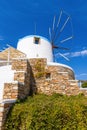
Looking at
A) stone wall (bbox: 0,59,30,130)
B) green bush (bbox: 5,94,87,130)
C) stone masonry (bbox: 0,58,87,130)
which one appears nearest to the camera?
green bush (bbox: 5,94,87,130)

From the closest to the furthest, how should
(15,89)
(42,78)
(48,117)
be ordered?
1. (48,117)
2. (15,89)
3. (42,78)

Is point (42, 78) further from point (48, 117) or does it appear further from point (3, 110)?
point (3, 110)

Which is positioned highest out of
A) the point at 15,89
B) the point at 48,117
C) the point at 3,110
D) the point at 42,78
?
the point at 42,78

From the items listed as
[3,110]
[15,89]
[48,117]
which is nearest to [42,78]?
[15,89]

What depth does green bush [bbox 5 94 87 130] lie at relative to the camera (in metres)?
8.42

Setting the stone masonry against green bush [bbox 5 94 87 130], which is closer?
green bush [bbox 5 94 87 130]

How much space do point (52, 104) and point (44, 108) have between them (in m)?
0.49

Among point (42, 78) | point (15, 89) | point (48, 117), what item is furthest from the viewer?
point (42, 78)

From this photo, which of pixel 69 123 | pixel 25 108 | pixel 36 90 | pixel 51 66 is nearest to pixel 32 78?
pixel 36 90

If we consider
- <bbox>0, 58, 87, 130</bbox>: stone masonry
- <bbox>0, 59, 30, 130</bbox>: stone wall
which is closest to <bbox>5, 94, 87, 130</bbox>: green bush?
<bbox>0, 59, 30, 130</bbox>: stone wall

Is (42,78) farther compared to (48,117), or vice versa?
(42,78)

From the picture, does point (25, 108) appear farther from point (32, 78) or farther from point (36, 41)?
point (36, 41)

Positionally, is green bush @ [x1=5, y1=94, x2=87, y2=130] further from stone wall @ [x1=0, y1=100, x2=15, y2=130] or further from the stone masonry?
the stone masonry

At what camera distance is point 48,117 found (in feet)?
28.1
